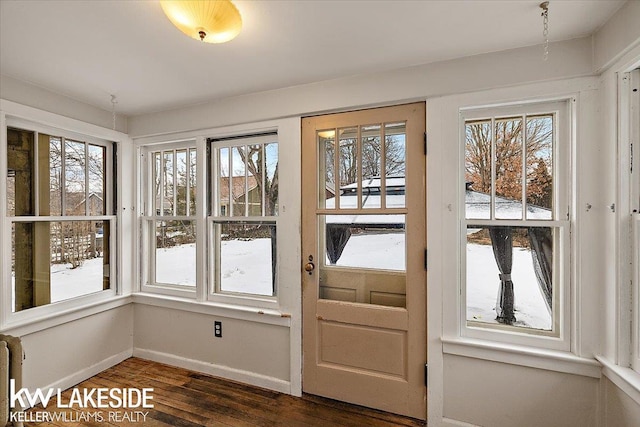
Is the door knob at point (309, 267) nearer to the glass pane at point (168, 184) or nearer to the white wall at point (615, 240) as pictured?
the glass pane at point (168, 184)

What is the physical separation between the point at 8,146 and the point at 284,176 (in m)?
2.01

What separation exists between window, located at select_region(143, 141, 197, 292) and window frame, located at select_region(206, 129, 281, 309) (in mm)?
196

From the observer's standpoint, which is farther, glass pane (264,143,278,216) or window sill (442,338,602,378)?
glass pane (264,143,278,216)

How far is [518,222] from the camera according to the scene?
6.48ft

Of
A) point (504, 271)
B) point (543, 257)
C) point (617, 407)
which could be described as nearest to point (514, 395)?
point (617, 407)

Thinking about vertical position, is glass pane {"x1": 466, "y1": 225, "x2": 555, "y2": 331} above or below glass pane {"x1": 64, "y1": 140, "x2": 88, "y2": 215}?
below

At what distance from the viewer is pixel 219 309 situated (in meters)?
2.75

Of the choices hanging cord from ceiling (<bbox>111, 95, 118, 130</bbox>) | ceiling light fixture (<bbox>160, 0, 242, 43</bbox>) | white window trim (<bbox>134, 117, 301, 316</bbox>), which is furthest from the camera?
hanging cord from ceiling (<bbox>111, 95, 118, 130</bbox>)

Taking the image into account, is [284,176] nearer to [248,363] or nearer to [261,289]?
[261,289]

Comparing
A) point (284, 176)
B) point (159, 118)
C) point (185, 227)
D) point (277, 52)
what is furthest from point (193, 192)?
point (277, 52)

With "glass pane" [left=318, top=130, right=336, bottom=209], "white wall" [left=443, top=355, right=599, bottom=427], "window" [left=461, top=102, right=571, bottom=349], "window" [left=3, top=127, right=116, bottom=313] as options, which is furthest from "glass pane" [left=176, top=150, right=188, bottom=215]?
"white wall" [left=443, top=355, right=599, bottom=427]

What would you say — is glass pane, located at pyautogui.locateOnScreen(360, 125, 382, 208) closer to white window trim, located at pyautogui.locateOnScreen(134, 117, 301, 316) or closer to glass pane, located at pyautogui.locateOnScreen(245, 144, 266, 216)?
white window trim, located at pyautogui.locateOnScreen(134, 117, 301, 316)

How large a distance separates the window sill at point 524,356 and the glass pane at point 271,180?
1.64 metres

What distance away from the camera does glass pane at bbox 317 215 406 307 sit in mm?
2277
